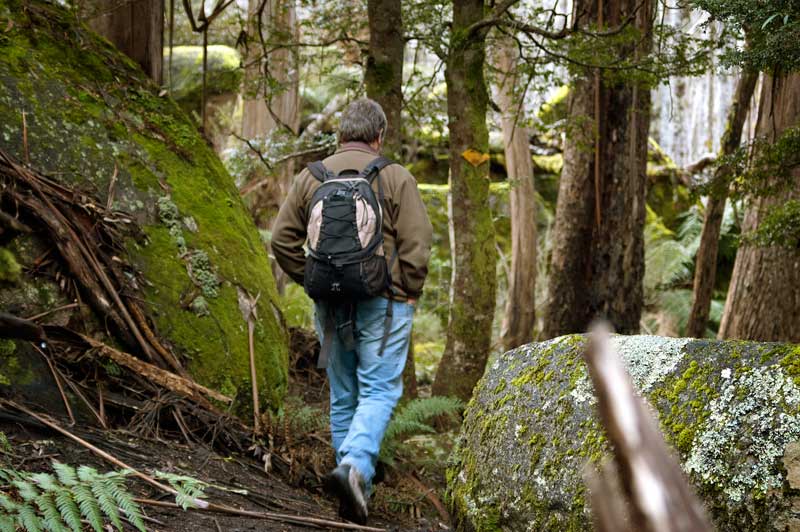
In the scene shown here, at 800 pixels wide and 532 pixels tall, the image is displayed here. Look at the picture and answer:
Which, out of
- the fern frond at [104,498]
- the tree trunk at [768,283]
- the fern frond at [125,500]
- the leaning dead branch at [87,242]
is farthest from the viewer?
the tree trunk at [768,283]

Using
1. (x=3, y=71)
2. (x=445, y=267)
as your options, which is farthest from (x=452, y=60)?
(x=445, y=267)

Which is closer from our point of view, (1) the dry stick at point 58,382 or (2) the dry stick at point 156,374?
(1) the dry stick at point 58,382

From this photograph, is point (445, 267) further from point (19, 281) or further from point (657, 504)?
point (657, 504)

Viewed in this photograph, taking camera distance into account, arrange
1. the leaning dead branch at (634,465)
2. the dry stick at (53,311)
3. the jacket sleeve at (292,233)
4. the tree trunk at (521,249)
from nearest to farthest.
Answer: the leaning dead branch at (634,465)
the dry stick at (53,311)
the jacket sleeve at (292,233)
the tree trunk at (521,249)

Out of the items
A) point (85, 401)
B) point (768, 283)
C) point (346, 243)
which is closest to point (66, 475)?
point (85, 401)

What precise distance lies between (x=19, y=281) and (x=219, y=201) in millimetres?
2132

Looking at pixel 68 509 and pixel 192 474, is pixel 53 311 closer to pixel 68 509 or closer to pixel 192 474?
pixel 192 474

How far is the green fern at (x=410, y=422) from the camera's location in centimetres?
564

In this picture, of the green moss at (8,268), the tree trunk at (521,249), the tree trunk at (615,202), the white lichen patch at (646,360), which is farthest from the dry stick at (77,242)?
the tree trunk at (521,249)

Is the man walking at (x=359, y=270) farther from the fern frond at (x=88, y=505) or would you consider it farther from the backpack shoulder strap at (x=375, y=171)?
the fern frond at (x=88, y=505)

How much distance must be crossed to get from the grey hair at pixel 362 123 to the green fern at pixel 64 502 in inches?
113

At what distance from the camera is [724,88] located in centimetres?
1888

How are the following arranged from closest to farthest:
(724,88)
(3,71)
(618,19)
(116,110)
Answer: (3,71) < (116,110) < (618,19) < (724,88)

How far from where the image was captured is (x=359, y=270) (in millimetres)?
4332
